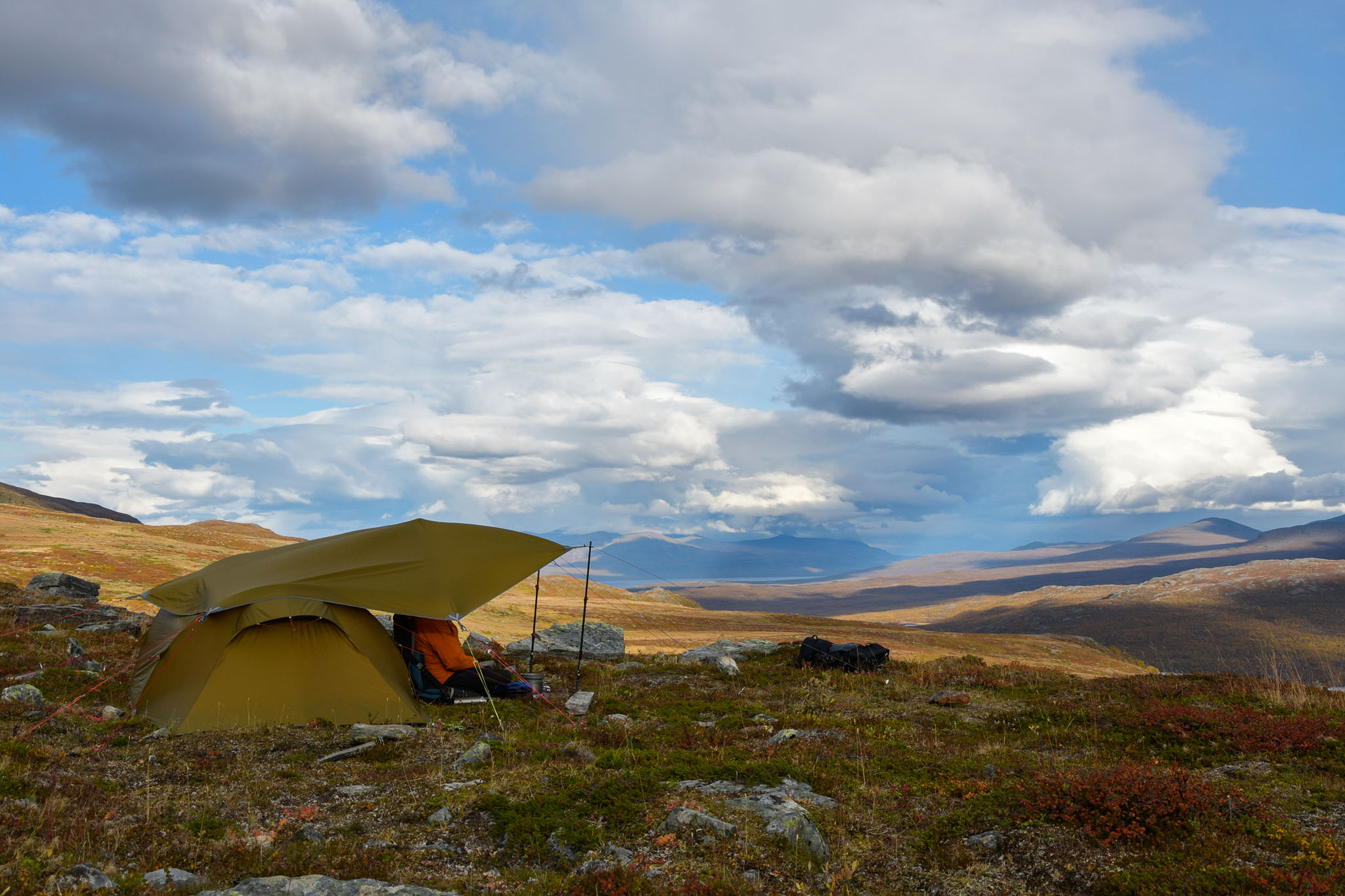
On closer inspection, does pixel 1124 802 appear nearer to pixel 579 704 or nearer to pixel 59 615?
pixel 579 704

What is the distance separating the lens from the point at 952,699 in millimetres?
17922

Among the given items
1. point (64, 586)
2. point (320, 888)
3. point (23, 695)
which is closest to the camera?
point (320, 888)

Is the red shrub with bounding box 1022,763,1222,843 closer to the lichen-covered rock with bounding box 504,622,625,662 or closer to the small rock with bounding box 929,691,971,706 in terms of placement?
the small rock with bounding box 929,691,971,706

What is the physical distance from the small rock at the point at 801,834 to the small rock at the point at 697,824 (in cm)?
47

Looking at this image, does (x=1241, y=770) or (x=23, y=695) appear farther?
(x=23, y=695)

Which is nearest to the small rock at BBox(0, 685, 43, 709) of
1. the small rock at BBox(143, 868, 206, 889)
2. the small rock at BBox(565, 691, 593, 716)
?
→ the small rock at BBox(143, 868, 206, 889)

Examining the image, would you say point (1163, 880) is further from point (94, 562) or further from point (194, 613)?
point (94, 562)

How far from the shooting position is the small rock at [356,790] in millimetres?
10430

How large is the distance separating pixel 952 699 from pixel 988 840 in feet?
32.5

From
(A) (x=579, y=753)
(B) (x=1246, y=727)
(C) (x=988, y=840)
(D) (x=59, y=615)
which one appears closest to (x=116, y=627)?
(D) (x=59, y=615)

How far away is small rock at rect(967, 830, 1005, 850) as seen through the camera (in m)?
8.48

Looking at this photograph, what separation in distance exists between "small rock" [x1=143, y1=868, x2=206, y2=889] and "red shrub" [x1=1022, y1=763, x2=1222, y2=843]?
8.85m

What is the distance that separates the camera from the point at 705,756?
1219 centimetres

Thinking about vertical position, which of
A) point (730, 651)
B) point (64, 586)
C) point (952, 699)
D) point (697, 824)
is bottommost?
point (730, 651)
